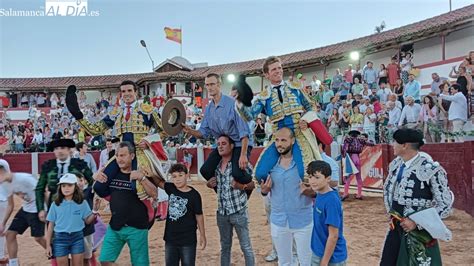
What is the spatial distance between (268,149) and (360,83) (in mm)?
11724

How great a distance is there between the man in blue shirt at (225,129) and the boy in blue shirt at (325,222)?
956 mm

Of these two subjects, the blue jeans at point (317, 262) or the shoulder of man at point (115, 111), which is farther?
the shoulder of man at point (115, 111)

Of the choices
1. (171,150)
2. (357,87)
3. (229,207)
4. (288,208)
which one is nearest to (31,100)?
(171,150)

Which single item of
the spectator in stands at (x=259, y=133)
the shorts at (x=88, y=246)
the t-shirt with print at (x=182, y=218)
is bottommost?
the shorts at (x=88, y=246)

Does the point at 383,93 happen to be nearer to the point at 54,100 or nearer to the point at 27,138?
the point at 27,138

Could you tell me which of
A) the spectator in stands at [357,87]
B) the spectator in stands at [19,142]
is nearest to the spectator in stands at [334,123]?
the spectator in stands at [357,87]

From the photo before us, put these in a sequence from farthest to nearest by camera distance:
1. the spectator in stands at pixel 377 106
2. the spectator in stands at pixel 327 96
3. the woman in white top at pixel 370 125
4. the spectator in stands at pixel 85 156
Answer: the spectator in stands at pixel 327 96
the spectator in stands at pixel 377 106
the woman in white top at pixel 370 125
the spectator in stands at pixel 85 156

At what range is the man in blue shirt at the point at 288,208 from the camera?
3.34 m

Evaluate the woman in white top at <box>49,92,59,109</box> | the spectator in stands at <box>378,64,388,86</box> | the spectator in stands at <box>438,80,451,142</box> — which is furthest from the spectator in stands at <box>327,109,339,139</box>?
the woman in white top at <box>49,92,59,109</box>

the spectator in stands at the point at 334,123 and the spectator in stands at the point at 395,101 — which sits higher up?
the spectator in stands at the point at 395,101

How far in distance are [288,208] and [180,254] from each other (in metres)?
1.02

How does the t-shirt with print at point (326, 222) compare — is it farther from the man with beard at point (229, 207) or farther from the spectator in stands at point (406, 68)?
the spectator in stands at point (406, 68)

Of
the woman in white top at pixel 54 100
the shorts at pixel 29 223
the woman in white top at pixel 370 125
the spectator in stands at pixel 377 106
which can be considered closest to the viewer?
the shorts at pixel 29 223

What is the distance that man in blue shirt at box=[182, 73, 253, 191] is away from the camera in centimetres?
397
